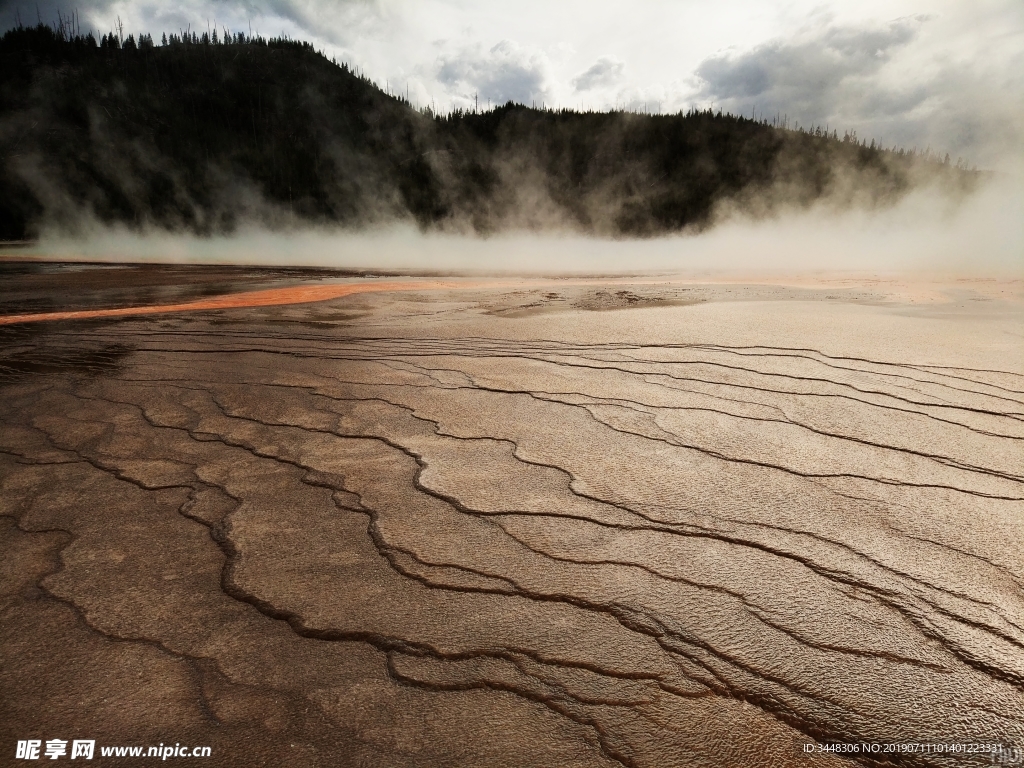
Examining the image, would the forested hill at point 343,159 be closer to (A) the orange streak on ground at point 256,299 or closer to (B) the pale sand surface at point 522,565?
(A) the orange streak on ground at point 256,299

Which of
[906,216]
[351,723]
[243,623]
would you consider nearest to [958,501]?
[351,723]

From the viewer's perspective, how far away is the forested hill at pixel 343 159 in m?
50.3

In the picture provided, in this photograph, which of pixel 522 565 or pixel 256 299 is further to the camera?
pixel 256 299

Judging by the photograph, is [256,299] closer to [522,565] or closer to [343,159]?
[522,565]

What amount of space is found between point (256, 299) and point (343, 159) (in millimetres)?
63599

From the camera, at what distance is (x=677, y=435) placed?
2.31 metres

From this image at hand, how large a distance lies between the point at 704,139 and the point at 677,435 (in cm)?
7224

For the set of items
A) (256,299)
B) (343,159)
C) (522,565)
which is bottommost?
(522,565)

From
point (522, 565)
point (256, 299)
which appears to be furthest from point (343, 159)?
point (522, 565)

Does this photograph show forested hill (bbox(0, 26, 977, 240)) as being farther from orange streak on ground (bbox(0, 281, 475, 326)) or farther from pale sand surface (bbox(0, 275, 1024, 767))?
pale sand surface (bbox(0, 275, 1024, 767))

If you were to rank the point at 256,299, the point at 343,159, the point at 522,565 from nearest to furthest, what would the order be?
the point at 522,565, the point at 256,299, the point at 343,159

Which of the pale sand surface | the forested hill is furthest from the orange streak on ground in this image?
the forested hill

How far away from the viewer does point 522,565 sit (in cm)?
143

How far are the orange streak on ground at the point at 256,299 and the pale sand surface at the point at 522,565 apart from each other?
12.1ft
